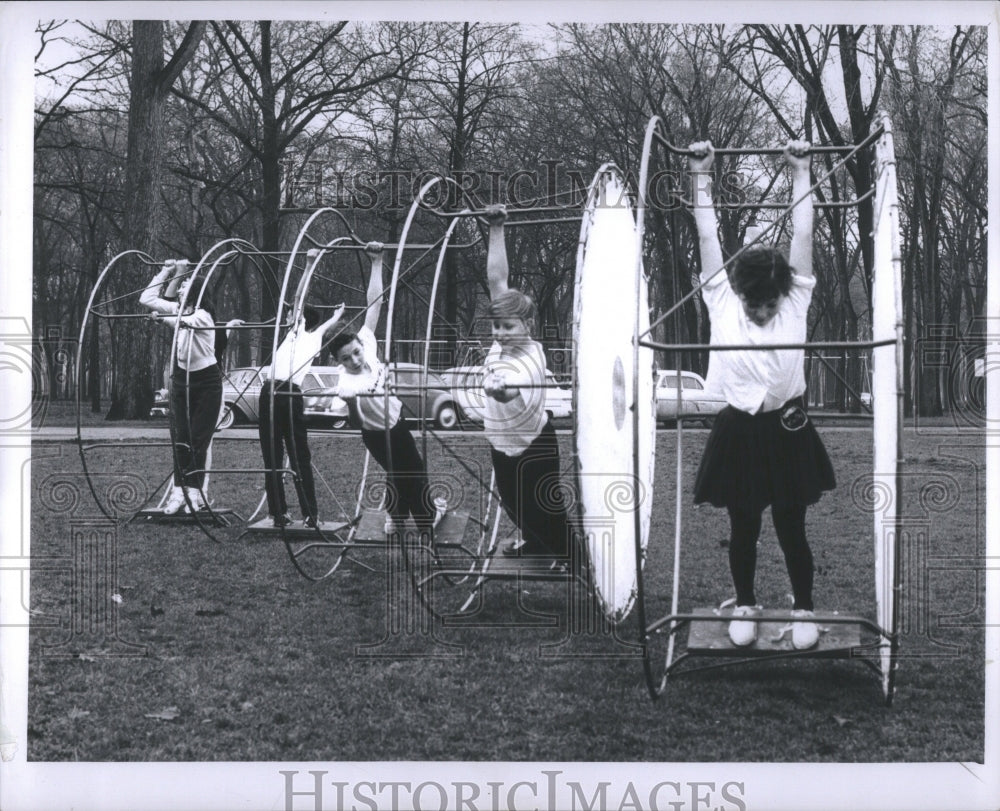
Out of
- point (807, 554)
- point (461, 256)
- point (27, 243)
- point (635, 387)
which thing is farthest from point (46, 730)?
point (461, 256)

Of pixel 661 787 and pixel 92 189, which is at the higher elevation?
pixel 92 189

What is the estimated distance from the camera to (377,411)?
6711 millimetres

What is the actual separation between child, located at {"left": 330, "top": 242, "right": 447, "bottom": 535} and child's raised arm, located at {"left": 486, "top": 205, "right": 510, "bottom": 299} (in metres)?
1.38

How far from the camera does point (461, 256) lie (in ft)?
56.9

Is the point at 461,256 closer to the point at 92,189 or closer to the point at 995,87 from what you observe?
the point at 92,189

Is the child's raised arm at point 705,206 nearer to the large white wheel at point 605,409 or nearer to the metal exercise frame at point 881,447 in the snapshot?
the metal exercise frame at point 881,447

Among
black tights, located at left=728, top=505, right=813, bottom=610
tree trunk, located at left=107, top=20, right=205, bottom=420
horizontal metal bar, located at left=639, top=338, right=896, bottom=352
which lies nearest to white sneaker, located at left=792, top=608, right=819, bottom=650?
black tights, located at left=728, top=505, right=813, bottom=610

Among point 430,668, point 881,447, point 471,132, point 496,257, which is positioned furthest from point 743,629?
point 471,132

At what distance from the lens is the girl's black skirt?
176 inches

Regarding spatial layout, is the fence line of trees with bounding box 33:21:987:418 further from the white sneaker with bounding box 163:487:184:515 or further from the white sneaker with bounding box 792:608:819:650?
the white sneaker with bounding box 792:608:819:650

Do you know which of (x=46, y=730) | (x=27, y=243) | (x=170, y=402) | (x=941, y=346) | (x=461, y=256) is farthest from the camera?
(x=461, y=256)

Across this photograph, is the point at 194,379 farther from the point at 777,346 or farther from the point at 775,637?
the point at 777,346

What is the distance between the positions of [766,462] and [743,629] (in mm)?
→ 718

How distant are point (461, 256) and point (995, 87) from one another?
42.3ft
